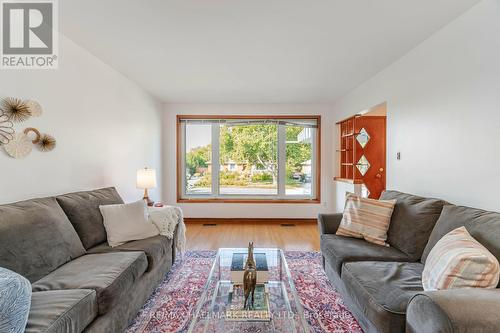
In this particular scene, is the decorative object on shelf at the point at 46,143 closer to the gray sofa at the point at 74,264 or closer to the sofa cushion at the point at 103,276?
the gray sofa at the point at 74,264

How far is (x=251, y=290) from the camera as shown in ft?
5.84

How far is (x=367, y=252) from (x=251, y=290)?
1.06m

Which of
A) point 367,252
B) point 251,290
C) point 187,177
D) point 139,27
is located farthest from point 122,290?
point 187,177

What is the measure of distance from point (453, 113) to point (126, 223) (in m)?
3.10

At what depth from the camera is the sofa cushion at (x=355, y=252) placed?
2100 mm

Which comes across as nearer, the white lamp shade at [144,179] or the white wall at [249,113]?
the white lamp shade at [144,179]

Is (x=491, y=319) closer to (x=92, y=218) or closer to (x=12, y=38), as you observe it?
(x=92, y=218)

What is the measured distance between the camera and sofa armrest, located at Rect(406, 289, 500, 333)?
40.6 inches

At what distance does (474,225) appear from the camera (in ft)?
5.56

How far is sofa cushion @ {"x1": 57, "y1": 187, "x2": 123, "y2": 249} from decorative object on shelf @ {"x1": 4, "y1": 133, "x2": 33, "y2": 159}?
0.44 metres

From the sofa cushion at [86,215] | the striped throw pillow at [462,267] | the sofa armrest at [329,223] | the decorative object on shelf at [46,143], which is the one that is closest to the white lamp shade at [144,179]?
the sofa cushion at [86,215]

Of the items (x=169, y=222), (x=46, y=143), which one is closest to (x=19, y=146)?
(x=46, y=143)

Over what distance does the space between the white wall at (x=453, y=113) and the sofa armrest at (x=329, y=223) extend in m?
0.86

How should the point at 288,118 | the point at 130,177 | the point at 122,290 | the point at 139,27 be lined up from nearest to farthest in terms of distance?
the point at 122,290 → the point at 139,27 → the point at 130,177 → the point at 288,118
